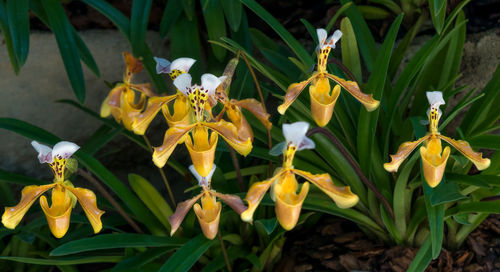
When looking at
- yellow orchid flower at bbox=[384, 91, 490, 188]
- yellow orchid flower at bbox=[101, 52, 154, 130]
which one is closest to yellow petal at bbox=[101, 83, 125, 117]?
yellow orchid flower at bbox=[101, 52, 154, 130]

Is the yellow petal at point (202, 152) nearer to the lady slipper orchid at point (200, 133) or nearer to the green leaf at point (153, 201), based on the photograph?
the lady slipper orchid at point (200, 133)

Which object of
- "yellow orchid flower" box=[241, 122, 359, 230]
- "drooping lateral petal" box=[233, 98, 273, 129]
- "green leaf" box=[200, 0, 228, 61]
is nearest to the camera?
"yellow orchid flower" box=[241, 122, 359, 230]

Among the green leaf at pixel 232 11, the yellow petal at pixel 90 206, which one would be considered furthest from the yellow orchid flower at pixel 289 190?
the green leaf at pixel 232 11

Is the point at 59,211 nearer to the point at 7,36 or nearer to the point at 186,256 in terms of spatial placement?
the point at 186,256

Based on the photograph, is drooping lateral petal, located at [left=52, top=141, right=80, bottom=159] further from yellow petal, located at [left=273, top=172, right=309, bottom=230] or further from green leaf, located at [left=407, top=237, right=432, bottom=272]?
green leaf, located at [left=407, top=237, right=432, bottom=272]

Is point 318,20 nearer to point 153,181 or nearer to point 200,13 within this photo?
point 200,13

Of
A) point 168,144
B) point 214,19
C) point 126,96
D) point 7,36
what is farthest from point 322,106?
point 7,36
